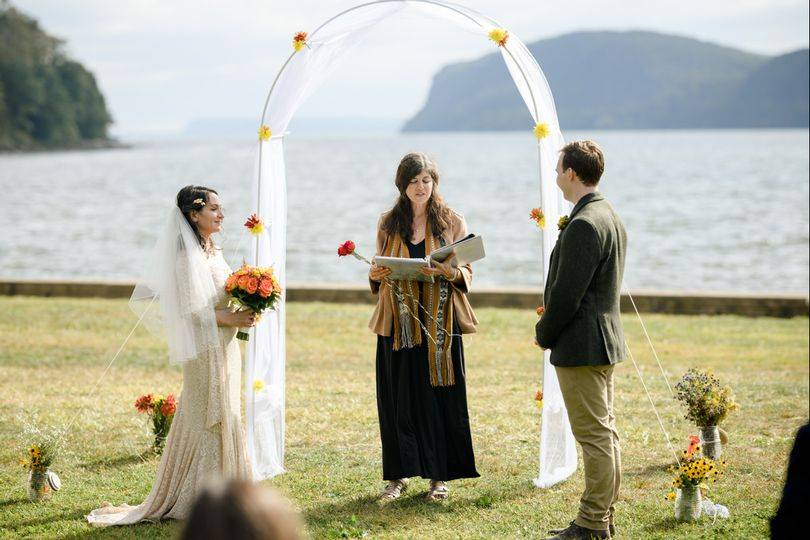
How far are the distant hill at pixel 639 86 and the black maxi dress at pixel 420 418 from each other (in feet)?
355

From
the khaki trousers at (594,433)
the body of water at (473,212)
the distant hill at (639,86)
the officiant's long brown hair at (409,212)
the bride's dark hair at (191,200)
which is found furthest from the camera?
the distant hill at (639,86)

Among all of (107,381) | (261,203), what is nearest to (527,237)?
(107,381)

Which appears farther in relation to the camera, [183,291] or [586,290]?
[183,291]

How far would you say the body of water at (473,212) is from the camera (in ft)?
88.4

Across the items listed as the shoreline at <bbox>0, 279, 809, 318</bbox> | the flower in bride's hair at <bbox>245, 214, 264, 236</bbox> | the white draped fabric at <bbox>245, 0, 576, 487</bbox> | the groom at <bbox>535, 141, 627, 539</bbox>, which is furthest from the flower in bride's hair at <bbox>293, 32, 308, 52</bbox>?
the shoreline at <bbox>0, 279, 809, 318</bbox>

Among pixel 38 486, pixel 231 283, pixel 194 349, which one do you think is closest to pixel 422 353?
pixel 231 283

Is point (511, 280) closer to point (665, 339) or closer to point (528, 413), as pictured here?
point (665, 339)

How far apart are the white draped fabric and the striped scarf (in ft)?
2.74

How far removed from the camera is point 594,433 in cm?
546

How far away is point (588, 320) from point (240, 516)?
3.50 metres

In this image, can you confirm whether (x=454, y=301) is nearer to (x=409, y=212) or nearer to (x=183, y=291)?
(x=409, y=212)

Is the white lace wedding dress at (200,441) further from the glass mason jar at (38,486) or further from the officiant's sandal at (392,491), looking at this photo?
the officiant's sandal at (392,491)

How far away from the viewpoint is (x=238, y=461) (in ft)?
19.6

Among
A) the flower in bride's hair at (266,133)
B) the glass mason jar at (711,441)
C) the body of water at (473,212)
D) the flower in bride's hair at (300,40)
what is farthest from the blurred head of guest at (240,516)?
the glass mason jar at (711,441)
